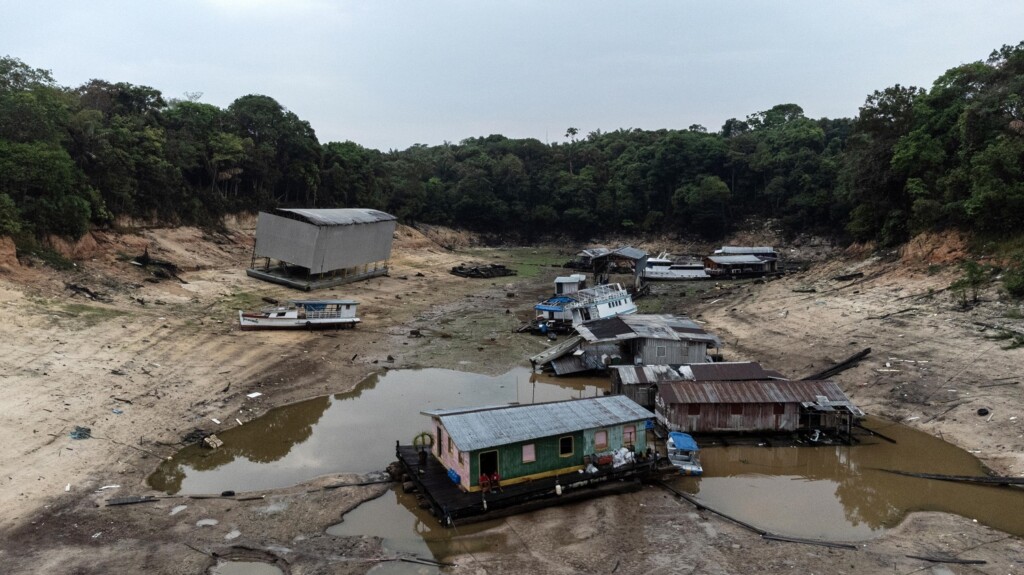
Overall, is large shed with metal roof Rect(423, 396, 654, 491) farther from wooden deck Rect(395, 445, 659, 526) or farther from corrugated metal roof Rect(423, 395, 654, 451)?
wooden deck Rect(395, 445, 659, 526)

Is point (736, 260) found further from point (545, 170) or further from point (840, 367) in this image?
point (545, 170)

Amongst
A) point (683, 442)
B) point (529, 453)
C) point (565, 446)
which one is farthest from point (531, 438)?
point (683, 442)

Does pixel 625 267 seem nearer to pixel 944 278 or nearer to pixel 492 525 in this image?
pixel 944 278


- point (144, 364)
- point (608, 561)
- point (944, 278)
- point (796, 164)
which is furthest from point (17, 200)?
point (796, 164)

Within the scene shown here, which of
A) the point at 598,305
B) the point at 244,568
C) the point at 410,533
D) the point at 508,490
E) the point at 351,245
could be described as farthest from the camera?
the point at 351,245

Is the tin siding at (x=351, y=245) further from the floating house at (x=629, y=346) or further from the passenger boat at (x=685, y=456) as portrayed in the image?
the passenger boat at (x=685, y=456)
